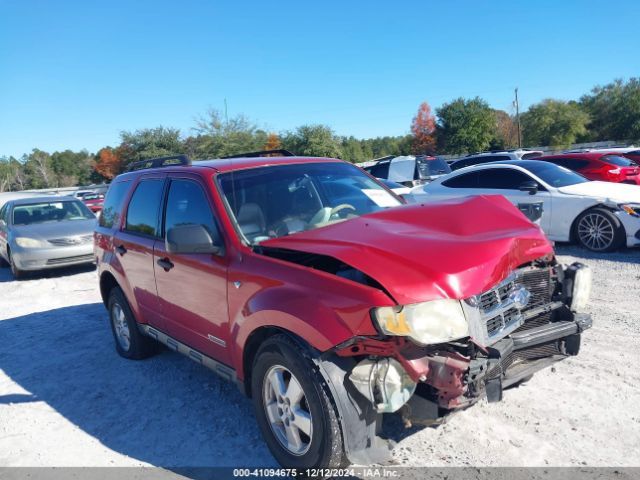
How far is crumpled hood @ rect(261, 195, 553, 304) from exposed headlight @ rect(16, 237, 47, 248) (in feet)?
27.7

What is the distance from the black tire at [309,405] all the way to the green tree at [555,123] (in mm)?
56785

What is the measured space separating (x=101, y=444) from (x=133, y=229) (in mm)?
1976

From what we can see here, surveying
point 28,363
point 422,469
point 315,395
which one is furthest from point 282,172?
point 28,363

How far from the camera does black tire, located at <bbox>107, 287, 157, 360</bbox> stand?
4.74 meters

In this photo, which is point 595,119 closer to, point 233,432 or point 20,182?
point 233,432

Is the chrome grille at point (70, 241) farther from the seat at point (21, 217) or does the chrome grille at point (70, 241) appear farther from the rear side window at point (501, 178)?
the rear side window at point (501, 178)

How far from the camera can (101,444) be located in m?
3.43

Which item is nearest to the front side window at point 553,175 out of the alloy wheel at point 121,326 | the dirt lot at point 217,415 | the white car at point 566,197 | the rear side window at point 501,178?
the white car at point 566,197

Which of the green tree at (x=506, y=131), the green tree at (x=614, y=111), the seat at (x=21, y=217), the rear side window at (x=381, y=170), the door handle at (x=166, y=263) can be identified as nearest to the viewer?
the door handle at (x=166, y=263)

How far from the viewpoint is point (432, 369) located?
236 centimetres

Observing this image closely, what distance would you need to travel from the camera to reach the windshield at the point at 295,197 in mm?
3436

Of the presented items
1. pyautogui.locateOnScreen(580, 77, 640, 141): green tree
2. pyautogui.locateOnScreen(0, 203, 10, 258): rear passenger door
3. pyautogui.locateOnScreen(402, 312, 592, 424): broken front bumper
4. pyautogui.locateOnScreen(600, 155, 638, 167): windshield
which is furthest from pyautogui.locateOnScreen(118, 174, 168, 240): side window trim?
pyautogui.locateOnScreen(580, 77, 640, 141): green tree

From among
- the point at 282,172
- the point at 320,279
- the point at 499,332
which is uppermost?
the point at 282,172

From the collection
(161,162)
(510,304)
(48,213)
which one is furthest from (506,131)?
(510,304)
